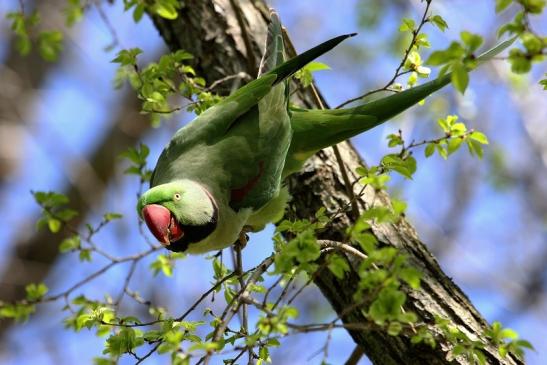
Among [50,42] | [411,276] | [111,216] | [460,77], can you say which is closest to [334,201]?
[111,216]

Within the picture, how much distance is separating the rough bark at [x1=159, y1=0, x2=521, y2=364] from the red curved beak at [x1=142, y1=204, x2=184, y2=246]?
0.72 m

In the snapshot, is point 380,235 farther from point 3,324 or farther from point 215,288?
point 3,324

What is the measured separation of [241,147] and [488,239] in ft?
21.7

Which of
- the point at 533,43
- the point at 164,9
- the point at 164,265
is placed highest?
the point at 164,9

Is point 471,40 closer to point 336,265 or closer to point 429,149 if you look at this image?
point 336,265

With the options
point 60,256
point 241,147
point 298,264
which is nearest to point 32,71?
point 60,256

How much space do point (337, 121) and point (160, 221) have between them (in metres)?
0.92

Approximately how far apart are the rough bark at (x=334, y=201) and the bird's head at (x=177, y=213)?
23.0 inches

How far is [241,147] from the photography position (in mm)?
2727

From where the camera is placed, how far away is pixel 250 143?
2.74 m

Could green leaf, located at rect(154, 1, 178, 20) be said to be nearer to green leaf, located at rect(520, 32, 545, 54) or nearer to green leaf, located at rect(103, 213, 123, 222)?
green leaf, located at rect(103, 213, 123, 222)

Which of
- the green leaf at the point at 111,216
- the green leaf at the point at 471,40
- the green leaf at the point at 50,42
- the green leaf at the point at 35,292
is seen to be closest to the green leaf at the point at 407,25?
the green leaf at the point at 471,40

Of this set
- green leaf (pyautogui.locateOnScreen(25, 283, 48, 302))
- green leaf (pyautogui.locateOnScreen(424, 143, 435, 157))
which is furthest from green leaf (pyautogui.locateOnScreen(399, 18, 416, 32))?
green leaf (pyautogui.locateOnScreen(25, 283, 48, 302))

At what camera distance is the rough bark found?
251 cm
